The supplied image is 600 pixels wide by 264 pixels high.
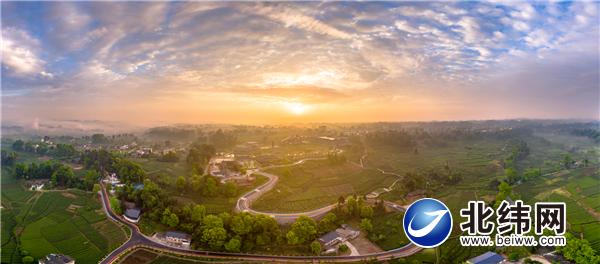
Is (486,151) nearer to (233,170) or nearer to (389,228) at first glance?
(389,228)

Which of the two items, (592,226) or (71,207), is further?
(71,207)

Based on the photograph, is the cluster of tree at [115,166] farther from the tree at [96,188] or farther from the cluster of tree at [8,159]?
the cluster of tree at [8,159]

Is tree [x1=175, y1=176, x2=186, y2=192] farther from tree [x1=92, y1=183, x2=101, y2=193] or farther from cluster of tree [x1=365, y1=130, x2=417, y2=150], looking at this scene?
cluster of tree [x1=365, y1=130, x2=417, y2=150]

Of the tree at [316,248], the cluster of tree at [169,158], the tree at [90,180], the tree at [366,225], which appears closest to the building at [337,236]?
the tree at [366,225]

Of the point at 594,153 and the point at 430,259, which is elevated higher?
the point at 594,153

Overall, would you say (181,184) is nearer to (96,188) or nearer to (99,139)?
(96,188)

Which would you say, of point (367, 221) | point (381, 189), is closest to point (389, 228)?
point (367, 221)

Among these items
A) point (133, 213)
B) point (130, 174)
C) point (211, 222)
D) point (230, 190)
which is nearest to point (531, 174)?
point (230, 190)
